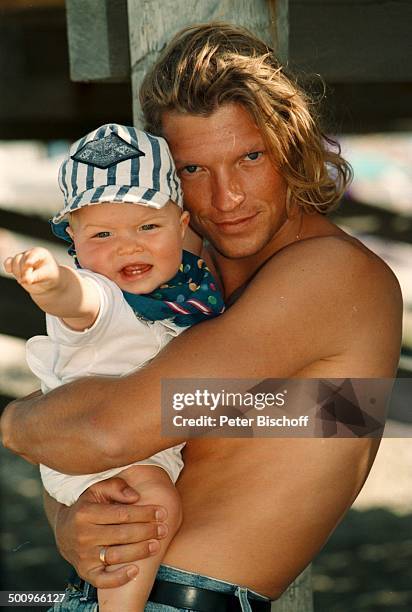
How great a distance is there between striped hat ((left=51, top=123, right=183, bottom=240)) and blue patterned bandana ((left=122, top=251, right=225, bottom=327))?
14 centimetres

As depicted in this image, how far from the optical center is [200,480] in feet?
6.39

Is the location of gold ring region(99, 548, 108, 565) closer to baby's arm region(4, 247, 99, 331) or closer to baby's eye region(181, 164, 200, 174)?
baby's arm region(4, 247, 99, 331)

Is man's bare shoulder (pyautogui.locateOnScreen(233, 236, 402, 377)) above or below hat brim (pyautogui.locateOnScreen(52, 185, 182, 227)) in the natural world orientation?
below

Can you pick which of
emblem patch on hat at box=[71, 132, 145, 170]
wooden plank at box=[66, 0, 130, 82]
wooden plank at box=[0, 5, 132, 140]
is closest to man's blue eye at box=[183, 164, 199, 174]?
emblem patch on hat at box=[71, 132, 145, 170]

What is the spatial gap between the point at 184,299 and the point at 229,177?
24 cm

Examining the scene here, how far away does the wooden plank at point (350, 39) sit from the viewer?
282cm

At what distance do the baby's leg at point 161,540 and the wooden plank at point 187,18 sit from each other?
81cm

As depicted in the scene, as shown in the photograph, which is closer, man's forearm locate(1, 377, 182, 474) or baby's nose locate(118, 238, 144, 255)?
man's forearm locate(1, 377, 182, 474)

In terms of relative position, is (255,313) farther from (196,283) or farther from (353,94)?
(353,94)

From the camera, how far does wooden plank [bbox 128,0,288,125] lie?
220 centimetres

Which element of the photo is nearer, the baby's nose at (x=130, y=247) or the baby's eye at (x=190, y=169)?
the baby's nose at (x=130, y=247)

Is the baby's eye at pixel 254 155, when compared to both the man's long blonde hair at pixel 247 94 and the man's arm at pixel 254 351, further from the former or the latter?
the man's arm at pixel 254 351

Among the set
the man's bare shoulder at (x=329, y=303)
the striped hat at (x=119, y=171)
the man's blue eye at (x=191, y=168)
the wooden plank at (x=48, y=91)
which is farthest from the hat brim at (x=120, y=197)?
the wooden plank at (x=48, y=91)

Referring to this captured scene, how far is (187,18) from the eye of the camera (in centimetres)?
221
